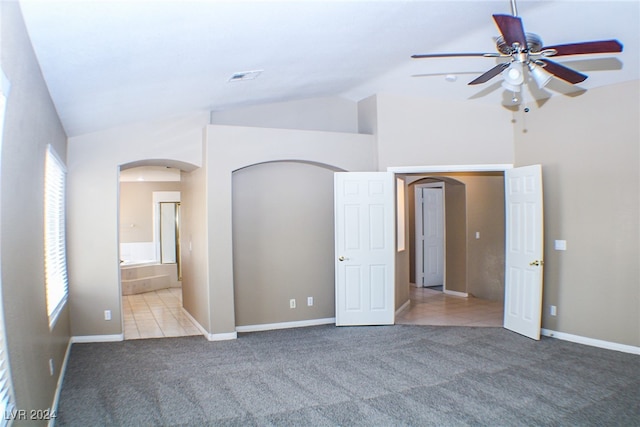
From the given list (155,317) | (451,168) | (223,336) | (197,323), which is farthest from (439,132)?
(155,317)

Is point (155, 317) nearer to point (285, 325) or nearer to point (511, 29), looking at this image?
point (285, 325)

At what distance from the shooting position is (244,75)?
4.40 m

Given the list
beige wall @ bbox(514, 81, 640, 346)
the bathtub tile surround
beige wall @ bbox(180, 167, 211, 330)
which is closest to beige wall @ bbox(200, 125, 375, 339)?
beige wall @ bbox(180, 167, 211, 330)

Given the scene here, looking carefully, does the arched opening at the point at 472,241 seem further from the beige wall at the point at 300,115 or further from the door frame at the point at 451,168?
the beige wall at the point at 300,115

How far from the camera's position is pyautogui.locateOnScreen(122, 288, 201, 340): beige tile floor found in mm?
5910

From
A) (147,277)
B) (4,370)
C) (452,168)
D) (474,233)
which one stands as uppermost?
(452,168)

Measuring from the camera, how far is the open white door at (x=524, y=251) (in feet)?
17.5

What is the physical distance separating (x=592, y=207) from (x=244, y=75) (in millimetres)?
4022

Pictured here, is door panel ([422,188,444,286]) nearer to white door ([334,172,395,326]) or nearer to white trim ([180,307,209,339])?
white door ([334,172,395,326])

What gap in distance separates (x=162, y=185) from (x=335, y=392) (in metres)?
7.96

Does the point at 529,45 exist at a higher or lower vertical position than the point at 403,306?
higher

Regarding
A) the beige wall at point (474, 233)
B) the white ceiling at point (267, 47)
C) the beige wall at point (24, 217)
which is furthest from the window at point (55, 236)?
the beige wall at point (474, 233)

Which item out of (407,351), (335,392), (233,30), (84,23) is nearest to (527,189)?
(407,351)

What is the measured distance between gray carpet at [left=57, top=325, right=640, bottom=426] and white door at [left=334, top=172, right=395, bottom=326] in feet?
1.75
